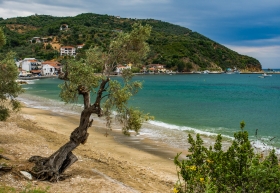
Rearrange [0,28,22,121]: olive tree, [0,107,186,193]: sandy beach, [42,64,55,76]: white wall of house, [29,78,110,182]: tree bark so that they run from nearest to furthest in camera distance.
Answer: [0,107,186,193]: sandy beach
[29,78,110,182]: tree bark
[0,28,22,121]: olive tree
[42,64,55,76]: white wall of house

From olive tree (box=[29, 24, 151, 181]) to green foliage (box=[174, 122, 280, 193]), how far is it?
6.85 metres

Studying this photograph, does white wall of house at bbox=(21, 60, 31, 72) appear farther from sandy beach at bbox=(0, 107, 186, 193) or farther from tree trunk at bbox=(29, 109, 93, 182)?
tree trunk at bbox=(29, 109, 93, 182)

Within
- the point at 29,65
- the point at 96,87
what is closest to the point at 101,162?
the point at 96,87

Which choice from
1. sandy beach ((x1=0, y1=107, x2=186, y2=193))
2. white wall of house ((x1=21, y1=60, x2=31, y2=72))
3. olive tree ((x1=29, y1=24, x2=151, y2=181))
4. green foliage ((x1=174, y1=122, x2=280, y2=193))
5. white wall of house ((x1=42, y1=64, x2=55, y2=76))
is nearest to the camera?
green foliage ((x1=174, y1=122, x2=280, y2=193))

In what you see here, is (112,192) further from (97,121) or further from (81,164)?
(97,121)

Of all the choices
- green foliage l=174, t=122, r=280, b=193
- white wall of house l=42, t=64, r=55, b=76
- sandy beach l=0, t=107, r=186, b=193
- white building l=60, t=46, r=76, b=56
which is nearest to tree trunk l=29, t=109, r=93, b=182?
sandy beach l=0, t=107, r=186, b=193

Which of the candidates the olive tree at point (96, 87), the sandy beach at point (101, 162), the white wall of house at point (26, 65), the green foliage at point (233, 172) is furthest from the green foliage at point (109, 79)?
the white wall of house at point (26, 65)

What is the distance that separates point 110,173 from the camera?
14.2 metres

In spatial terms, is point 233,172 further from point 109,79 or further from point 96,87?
point 96,87

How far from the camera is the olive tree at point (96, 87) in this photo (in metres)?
12.3

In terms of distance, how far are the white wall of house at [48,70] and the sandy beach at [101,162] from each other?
406ft

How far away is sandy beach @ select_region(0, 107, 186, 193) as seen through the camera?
11727 mm

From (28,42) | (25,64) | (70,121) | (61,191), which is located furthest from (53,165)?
(28,42)

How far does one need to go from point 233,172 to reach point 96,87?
28.2ft
